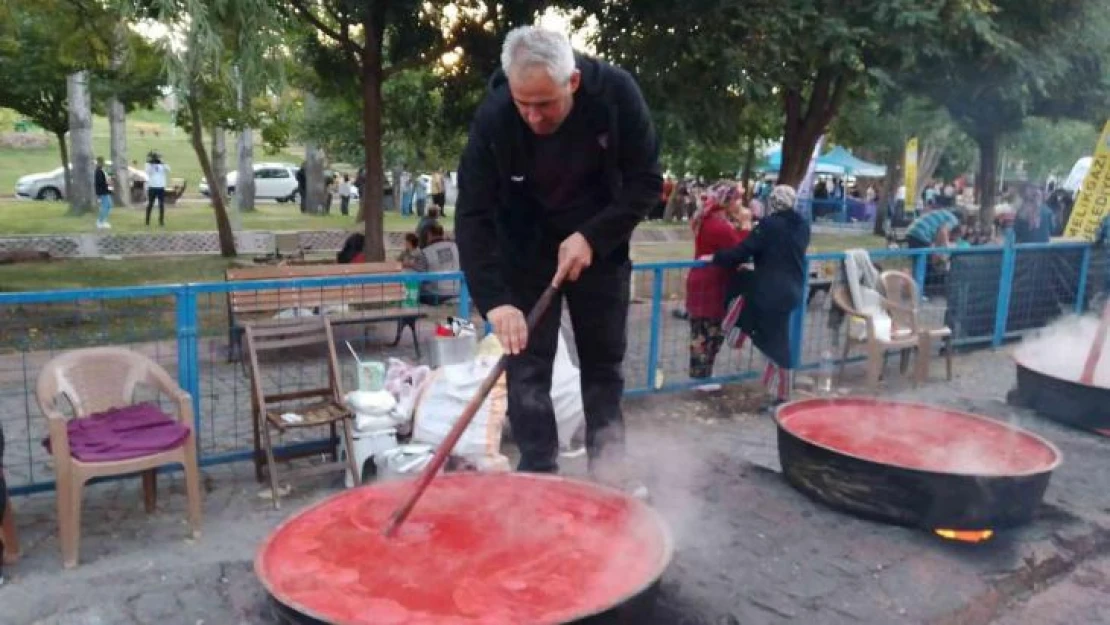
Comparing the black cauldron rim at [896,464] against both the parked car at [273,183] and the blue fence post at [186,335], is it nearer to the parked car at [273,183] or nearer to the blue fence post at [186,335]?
the blue fence post at [186,335]

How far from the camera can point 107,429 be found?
13.4 feet

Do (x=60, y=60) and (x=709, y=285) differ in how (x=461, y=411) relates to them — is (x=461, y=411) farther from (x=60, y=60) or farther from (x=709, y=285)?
(x=60, y=60)

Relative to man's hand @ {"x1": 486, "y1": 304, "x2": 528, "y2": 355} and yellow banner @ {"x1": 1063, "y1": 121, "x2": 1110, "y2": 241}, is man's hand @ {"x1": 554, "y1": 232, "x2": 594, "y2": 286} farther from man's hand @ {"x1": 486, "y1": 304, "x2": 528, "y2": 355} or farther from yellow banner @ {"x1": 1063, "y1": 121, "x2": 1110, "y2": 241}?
yellow banner @ {"x1": 1063, "y1": 121, "x2": 1110, "y2": 241}

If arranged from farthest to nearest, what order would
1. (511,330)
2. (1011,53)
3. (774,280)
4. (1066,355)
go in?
(1011,53), (1066,355), (774,280), (511,330)

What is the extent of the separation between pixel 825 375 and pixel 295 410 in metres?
4.78

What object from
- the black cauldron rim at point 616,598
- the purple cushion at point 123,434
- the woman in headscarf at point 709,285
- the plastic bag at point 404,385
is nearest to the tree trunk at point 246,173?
the woman in headscarf at point 709,285

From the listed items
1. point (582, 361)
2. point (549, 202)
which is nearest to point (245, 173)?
point (582, 361)

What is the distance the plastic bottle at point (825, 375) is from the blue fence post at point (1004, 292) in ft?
8.12

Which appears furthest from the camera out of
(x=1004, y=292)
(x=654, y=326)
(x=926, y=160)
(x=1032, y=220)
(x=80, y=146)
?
(x=926, y=160)

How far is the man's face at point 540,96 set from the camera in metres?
2.84

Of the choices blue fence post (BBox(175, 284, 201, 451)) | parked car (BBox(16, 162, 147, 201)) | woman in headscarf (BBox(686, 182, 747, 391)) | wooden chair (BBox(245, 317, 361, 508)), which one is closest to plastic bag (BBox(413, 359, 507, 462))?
wooden chair (BBox(245, 317, 361, 508))

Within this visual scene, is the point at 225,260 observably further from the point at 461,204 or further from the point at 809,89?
the point at 461,204

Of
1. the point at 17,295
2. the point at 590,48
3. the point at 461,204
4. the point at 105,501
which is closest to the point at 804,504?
the point at 461,204

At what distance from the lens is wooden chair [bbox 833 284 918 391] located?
7.29m
